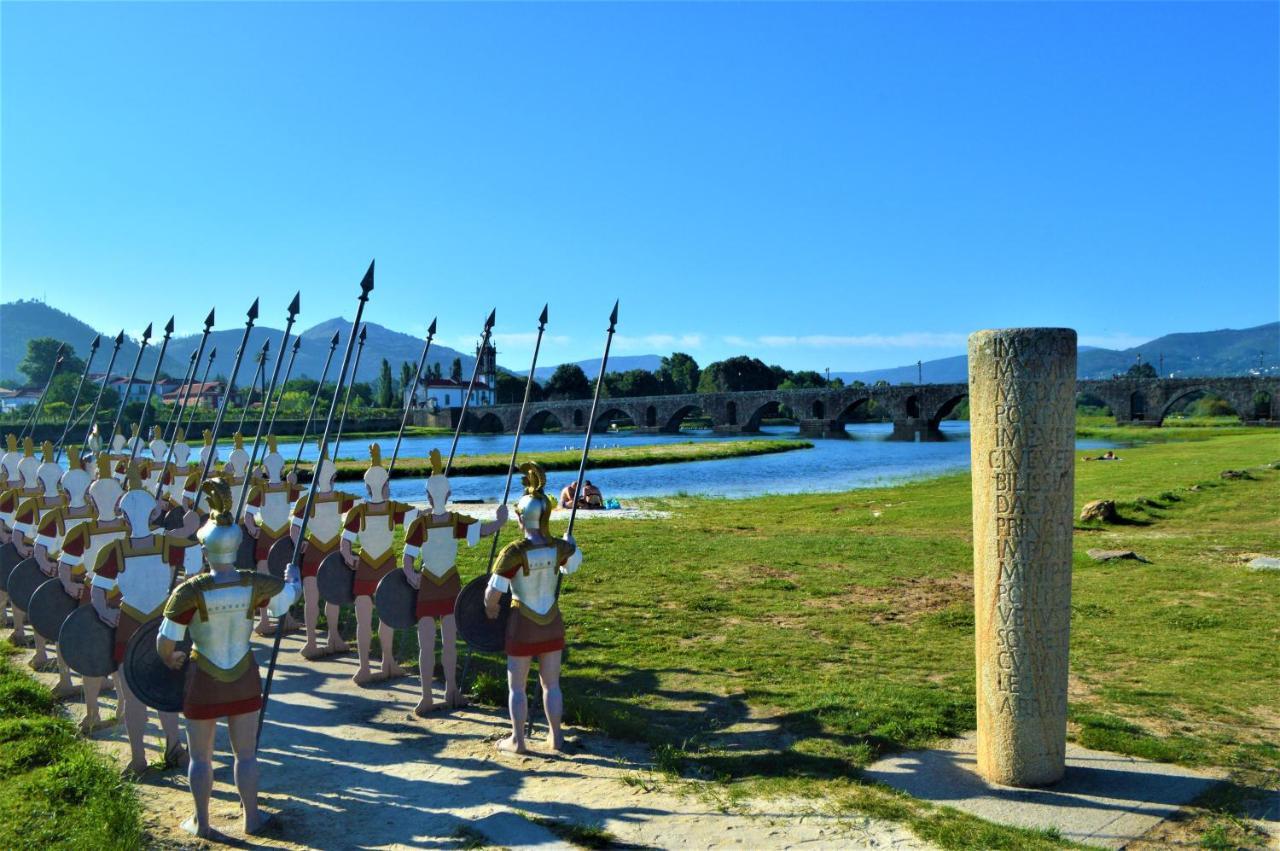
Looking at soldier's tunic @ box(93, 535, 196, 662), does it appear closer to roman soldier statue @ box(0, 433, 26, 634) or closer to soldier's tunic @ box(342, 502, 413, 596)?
soldier's tunic @ box(342, 502, 413, 596)

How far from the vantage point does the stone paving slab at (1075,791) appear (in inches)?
259

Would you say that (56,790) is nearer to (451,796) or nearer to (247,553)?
(451,796)

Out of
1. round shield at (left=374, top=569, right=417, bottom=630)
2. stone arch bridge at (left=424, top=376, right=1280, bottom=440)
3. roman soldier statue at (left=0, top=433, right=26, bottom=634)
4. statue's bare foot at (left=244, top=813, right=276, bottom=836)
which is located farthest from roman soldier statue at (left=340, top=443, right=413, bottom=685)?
stone arch bridge at (left=424, top=376, right=1280, bottom=440)

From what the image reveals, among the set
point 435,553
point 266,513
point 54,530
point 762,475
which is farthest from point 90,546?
point 762,475

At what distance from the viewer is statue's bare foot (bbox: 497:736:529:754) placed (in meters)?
8.34

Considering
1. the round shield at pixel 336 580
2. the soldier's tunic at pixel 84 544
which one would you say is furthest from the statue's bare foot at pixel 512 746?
the soldier's tunic at pixel 84 544

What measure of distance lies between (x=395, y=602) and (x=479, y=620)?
49.4 inches

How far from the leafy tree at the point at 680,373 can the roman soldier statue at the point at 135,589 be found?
164 m

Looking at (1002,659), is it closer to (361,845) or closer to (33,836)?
(361,845)

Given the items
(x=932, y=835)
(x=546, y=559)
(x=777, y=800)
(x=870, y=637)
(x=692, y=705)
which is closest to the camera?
(x=932, y=835)

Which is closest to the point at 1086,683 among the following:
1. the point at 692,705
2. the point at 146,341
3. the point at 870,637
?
the point at 870,637

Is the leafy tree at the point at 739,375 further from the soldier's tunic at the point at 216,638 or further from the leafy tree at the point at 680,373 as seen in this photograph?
the soldier's tunic at the point at 216,638

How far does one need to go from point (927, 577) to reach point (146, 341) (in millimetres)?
13678

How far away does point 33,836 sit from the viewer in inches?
260
